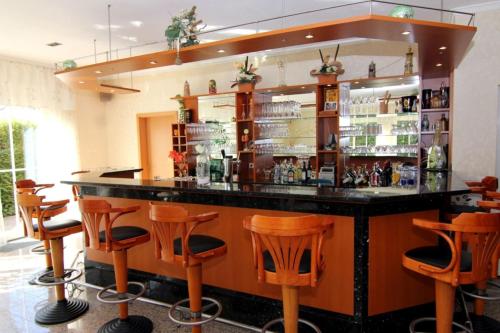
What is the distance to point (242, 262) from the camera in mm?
2869

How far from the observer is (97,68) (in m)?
3.91

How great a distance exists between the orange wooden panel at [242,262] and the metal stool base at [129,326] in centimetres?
49

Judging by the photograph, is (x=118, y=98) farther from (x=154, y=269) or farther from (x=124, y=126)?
(x=154, y=269)

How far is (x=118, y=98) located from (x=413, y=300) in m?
7.08

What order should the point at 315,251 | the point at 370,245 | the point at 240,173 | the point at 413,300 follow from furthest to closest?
the point at 240,173 < the point at 413,300 < the point at 370,245 < the point at 315,251

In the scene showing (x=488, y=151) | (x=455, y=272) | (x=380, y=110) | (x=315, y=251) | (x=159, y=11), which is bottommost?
(x=455, y=272)

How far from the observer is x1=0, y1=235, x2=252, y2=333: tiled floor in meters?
2.88

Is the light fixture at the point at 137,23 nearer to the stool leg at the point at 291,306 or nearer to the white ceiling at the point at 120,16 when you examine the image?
the white ceiling at the point at 120,16

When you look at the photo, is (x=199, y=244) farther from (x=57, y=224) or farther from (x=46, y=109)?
(x=46, y=109)

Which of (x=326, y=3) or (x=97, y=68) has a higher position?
(x=326, y=3)

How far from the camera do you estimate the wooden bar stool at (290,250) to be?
1.88m

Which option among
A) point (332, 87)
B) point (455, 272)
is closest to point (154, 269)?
point (455, 272)

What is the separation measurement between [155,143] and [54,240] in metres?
4.60

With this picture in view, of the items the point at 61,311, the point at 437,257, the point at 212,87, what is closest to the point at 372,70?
the point at 212,87
